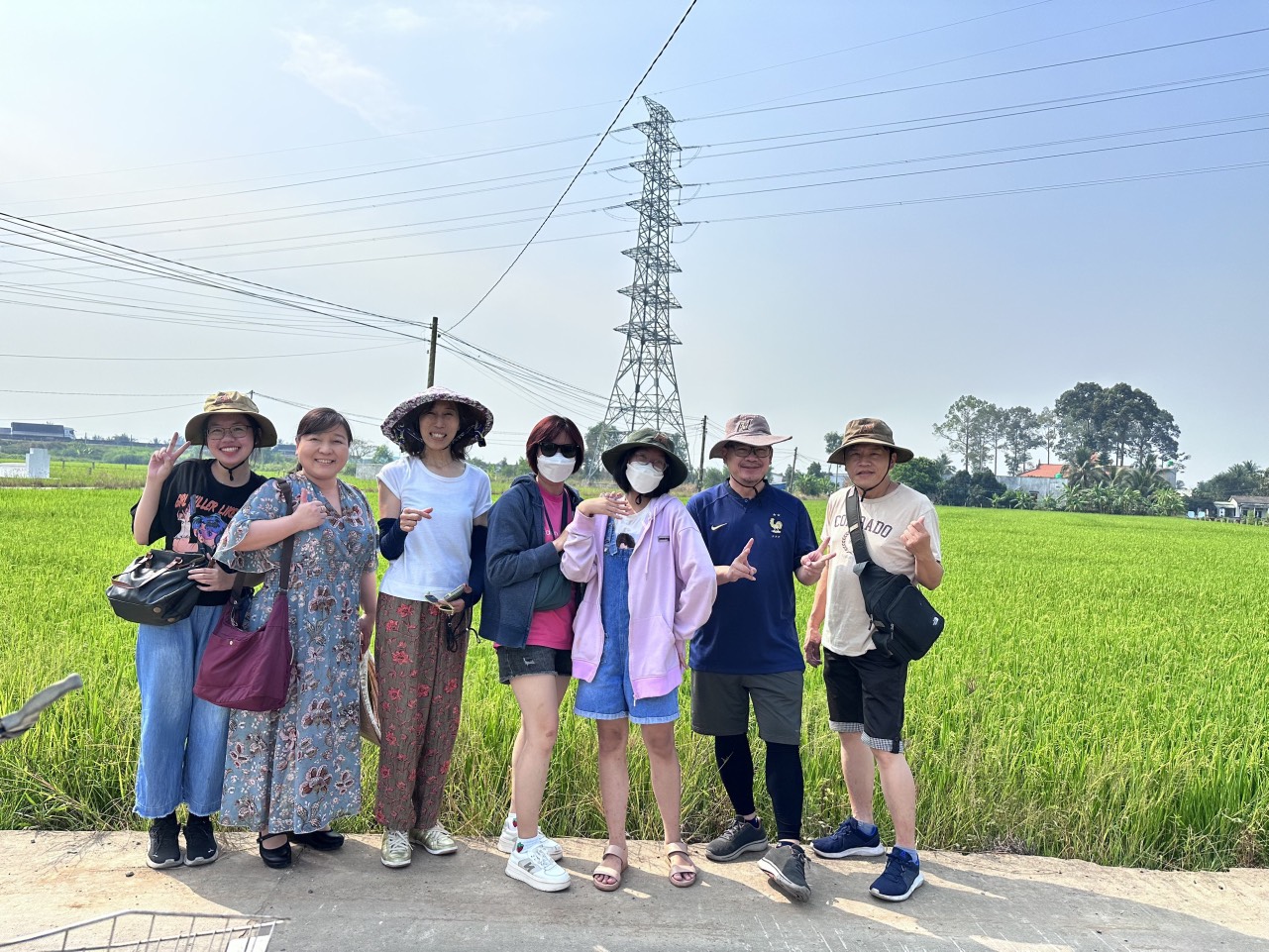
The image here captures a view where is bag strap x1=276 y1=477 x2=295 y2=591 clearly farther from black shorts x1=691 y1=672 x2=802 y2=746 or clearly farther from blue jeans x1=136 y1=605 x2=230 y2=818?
black shorts x1=691 y1=672 x2=802 y2=746

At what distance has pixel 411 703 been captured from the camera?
129 inches

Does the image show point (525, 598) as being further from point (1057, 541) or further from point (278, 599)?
point (1057, 541)

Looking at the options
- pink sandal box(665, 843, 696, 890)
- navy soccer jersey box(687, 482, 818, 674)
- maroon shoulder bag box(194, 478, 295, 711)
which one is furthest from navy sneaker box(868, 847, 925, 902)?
maroon shoulder bag box(194, 478, 295, 711)

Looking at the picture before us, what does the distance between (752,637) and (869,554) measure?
0.59 meters

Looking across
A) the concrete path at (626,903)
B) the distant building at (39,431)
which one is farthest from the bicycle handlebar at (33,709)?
the distant building at (39,431)

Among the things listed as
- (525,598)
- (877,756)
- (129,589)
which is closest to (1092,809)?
(877,756)

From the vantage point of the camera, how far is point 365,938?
267cm

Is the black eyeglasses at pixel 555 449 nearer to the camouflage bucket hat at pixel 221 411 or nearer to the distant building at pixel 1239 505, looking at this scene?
the camouflage bucket hat at pixel 221 411

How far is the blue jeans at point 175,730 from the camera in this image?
3164 mm

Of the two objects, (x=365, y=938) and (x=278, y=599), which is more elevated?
(x=278, y=599)

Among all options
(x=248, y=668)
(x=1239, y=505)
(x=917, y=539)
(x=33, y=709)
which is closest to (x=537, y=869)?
(x=248, y=668)

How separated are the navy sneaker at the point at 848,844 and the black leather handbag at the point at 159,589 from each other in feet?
9.03

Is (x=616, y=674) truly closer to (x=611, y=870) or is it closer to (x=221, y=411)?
(x=611, y=870)

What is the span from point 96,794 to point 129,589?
1383 millimetres
